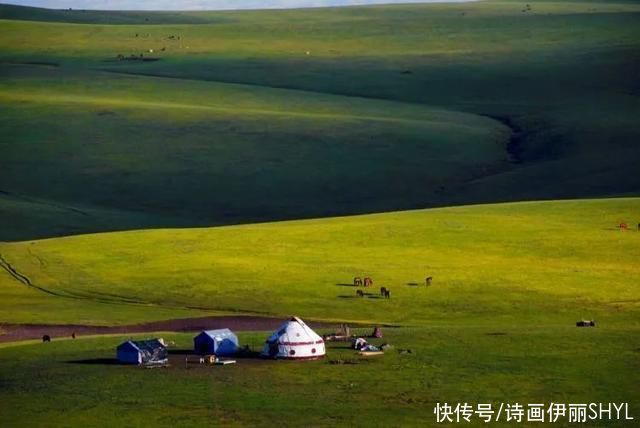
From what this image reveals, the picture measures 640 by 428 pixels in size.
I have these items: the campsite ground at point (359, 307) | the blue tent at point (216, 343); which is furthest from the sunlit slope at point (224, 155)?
the blue tent at point (216, 343)

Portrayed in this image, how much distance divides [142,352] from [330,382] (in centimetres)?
694

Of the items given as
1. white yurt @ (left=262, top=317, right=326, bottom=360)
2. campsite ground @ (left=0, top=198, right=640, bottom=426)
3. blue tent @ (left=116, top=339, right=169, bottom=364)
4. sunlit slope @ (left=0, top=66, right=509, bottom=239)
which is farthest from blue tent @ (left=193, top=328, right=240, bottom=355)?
sunlit slope @ (left=0, top=66, right=509, bottom=239)

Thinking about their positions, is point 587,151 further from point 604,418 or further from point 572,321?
point 604,418

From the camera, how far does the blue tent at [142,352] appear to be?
50469 millimetres

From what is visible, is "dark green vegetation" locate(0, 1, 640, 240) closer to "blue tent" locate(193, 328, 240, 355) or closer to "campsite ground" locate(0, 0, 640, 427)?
"campsite ground" locate(0, 0, 640, 427)

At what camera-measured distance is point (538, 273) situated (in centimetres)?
6556

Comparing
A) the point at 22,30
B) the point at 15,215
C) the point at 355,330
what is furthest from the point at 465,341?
the point at 22,30

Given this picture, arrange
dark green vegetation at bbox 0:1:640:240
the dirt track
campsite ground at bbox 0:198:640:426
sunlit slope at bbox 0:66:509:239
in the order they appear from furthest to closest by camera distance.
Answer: dark green vegetation at bbox 0:1:640:240 < sunlit slope at bbox 0:66:509:239 < the dirt track < campsite ground at bbox 0:198:640:426

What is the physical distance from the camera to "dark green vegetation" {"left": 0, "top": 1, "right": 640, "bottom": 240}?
99375mm

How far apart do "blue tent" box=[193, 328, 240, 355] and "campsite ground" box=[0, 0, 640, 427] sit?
3.23 feet

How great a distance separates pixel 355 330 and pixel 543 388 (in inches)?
457

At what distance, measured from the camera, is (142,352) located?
1986 inches

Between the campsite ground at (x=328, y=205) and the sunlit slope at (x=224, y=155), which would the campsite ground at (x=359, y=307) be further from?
the sunlit slope at (x=224, y=155)

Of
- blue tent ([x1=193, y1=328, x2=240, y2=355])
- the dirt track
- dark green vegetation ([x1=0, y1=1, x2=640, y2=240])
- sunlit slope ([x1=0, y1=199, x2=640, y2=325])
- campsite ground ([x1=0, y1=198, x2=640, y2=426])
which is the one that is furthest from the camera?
dark green vegetation ([x1=0, y1=1, x2=640, y2=240])
